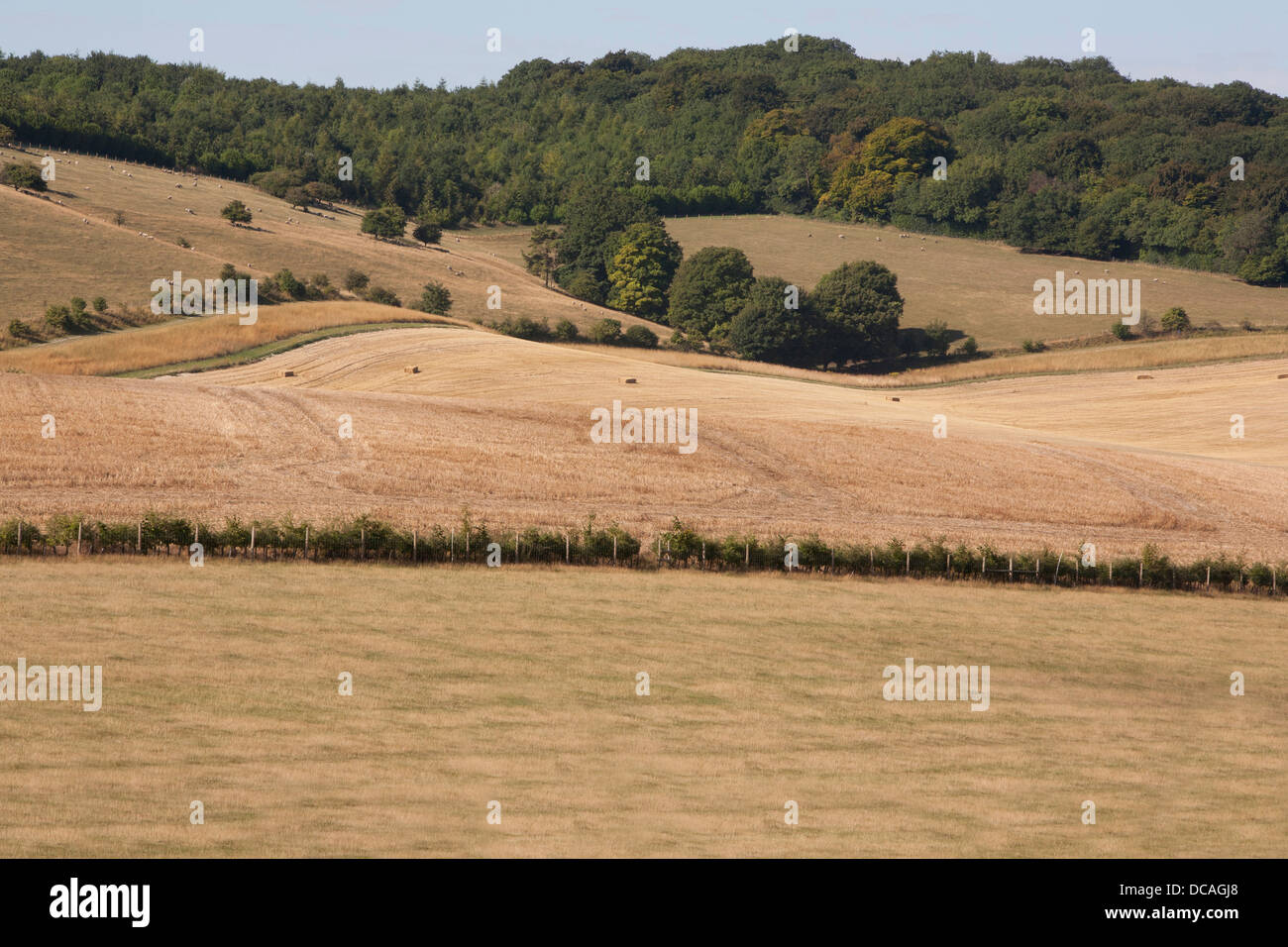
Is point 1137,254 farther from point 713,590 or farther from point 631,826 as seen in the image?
point 631,826

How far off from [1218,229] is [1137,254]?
10.9 m

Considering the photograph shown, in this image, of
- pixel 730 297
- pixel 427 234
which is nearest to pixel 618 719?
pixel 730 297

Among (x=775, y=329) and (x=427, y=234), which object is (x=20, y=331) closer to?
(x=775, y=329)

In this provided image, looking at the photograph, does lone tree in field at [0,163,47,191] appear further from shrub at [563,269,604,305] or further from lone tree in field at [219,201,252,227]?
shrub at [563,269,604,305]

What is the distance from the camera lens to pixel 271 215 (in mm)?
157875

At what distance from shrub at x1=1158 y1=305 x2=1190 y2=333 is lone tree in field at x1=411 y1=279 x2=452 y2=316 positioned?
246ft

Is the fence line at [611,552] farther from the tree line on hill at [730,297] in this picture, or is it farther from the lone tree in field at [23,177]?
the lone tree in field at [23,177]

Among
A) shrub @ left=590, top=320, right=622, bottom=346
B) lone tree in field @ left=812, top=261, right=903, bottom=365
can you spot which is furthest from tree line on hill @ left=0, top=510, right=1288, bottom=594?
lone tree in field @ left=812, top=261, right=903, bottom=365

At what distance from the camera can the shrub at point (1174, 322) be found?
131 m

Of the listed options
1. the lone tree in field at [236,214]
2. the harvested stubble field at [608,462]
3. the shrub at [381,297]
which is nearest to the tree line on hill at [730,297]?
the shrub at [381,297]

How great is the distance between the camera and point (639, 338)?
13088cm

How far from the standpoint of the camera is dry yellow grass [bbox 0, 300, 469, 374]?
87062 millimetres

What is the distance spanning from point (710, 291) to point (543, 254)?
1397 inches

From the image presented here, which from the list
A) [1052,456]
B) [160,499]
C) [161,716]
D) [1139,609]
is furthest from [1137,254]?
[161,716]
